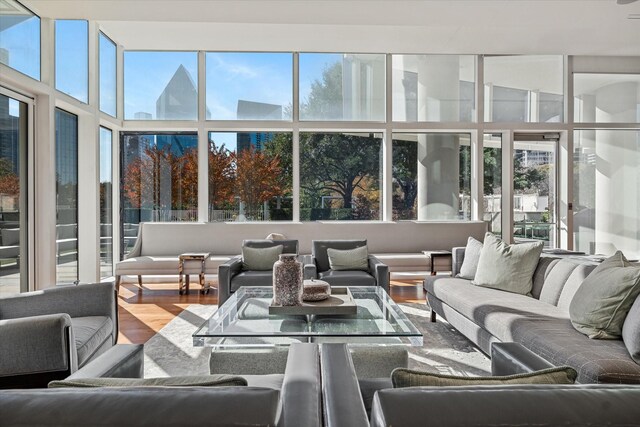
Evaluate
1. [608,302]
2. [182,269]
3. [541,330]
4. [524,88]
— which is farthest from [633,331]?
[524,88]

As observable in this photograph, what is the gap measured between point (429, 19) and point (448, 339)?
372cm

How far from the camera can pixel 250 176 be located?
24.1 feet

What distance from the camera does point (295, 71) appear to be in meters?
7.26

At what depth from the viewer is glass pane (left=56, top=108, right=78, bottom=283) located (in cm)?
533

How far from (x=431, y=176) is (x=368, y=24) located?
10.00 feet

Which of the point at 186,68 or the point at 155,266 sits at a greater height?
the point at 186,68

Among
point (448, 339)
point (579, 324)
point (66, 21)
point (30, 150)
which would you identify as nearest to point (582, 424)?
point (579, 324)

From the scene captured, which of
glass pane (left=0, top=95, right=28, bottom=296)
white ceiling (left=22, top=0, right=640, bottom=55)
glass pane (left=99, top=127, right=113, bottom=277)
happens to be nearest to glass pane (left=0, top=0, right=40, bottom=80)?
white ceiling (left=22, top=0, right=640, bottom=55)

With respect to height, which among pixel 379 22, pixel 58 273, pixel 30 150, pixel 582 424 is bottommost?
pixel 58 273

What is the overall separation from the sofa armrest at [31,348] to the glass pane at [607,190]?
7855mm

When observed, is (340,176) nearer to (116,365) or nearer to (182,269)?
(182,269)

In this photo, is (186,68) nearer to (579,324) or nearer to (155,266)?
(155,266)

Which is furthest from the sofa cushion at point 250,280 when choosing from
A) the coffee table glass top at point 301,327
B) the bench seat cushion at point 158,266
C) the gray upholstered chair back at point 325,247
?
the bench seat cushion at point 158,266

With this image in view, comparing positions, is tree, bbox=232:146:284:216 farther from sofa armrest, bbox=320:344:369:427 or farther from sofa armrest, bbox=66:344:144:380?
sofa armrest, bbox=320:344:369:427
